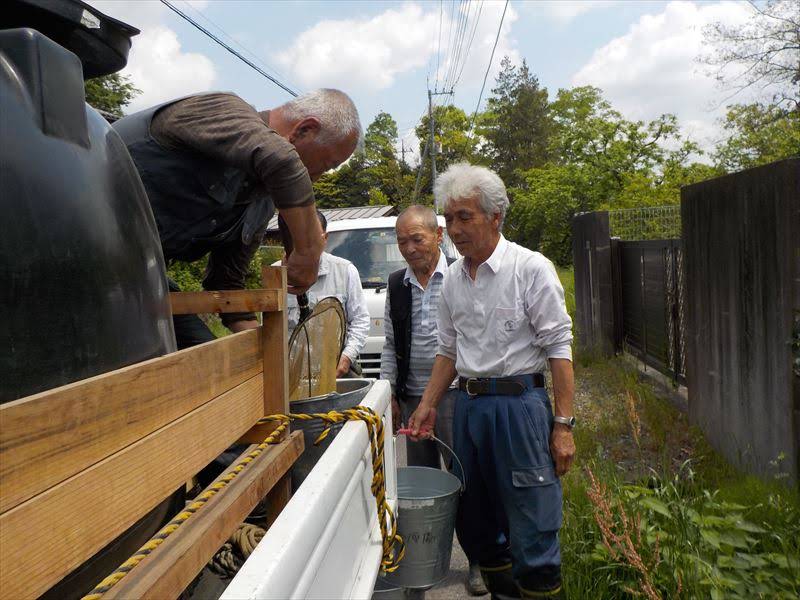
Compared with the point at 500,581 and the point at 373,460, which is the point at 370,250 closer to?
the point at 500,581

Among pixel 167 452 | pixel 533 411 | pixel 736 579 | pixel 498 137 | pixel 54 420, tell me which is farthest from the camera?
pixel 498 137

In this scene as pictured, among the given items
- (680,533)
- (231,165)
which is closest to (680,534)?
(680,533)

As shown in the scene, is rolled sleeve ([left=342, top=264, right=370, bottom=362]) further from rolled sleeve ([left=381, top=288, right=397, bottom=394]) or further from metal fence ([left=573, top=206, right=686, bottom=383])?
metal fence ([left=573, top=206, right=686, bottom=383])

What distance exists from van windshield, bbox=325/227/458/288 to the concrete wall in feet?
10.7

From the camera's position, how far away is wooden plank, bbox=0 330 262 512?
0.85m

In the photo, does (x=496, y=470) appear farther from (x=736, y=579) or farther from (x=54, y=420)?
(x=54, y=420)

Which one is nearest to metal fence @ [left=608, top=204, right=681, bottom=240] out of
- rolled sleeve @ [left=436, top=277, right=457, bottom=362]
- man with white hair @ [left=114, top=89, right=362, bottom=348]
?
rolled sleeve @ [left=436, top=277, right=457, bottom=362]

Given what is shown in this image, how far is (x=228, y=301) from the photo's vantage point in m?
1.93

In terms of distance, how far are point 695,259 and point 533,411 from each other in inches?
116

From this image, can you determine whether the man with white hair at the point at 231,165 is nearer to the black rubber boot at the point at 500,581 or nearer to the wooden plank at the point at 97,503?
the wooden plank at the point at 97,503

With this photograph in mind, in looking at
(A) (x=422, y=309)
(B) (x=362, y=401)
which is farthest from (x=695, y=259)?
(B) (x=362, y=401)

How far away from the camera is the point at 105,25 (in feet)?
5.12

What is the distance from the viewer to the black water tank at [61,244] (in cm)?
111

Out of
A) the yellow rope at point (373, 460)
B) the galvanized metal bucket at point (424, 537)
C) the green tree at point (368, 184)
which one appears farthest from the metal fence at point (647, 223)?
the green tree at point (368, 184)
